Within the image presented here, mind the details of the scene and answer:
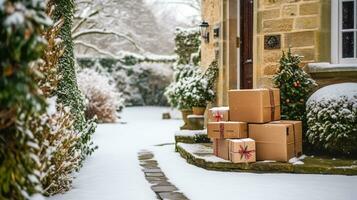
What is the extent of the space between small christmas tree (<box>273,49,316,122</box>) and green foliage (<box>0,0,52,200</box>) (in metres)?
4.40

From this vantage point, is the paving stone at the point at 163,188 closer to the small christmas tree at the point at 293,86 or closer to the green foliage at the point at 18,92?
the green foliage at the point at 18,92

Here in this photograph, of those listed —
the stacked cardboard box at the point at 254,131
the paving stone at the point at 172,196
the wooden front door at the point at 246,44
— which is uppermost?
the wooden front door at the point at 246,44

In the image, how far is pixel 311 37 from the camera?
21.4ft

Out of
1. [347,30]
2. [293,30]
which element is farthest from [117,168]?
[347,30]

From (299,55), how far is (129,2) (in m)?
12.3

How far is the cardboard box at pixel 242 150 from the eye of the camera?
552 centimetres

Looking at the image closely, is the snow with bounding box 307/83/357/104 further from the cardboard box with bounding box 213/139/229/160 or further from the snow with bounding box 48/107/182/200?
the snow with bounding box 48/107/182/200

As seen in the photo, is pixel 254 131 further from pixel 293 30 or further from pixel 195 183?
pixel 293 30

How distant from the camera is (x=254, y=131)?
5734 millimetres

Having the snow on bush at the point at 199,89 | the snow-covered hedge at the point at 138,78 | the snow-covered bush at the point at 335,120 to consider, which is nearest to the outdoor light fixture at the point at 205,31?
the snow on bush at the point at 199,89

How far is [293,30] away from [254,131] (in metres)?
1.82

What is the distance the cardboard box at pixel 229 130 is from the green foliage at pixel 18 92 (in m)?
3.37

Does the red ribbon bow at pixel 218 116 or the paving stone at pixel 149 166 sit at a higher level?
the red ribbon bow at pixel 218 116

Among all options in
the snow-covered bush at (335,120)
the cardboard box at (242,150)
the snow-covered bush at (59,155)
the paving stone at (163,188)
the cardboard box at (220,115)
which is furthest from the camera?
the cardboard box at (220,115)
